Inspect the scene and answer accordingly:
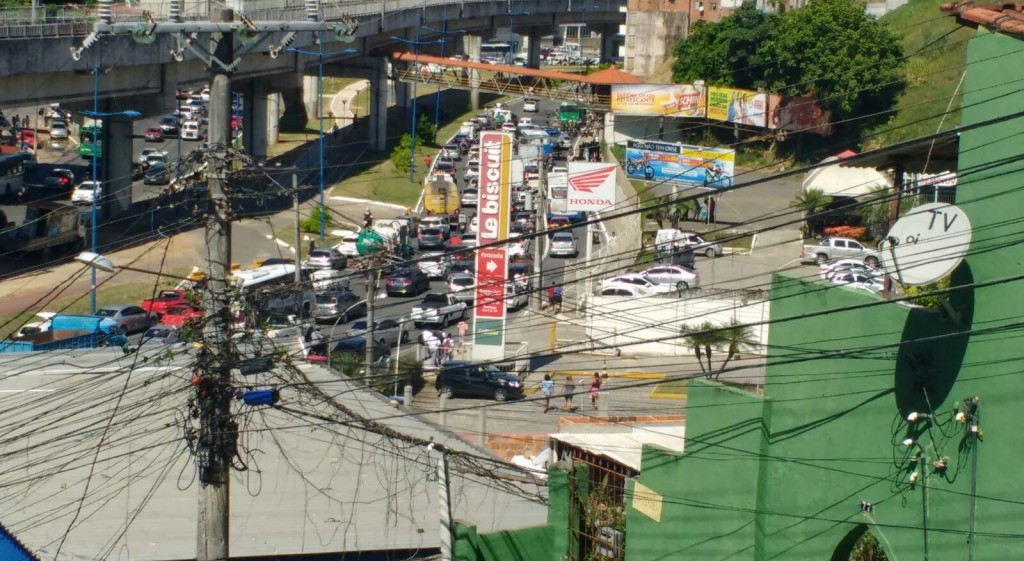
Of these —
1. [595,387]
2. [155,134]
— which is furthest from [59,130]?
[595,387]

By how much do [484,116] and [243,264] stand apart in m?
28.7

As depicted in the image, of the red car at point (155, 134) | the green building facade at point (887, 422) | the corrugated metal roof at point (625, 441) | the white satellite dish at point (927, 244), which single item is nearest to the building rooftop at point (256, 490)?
the corrugated metal roof at point (625, 441)

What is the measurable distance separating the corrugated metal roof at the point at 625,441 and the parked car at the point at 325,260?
62.8 ft

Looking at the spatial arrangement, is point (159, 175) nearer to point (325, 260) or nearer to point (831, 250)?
point (831, 250)

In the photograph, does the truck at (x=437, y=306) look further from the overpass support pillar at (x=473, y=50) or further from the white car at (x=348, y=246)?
the overpass support pillar at (x=473, y=50)

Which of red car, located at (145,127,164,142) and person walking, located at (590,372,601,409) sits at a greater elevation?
red car, located at (145,127,164,142)

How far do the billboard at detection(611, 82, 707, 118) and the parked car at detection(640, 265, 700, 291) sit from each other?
1486 cm

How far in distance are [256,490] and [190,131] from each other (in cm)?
4130

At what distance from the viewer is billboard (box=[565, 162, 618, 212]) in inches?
1296

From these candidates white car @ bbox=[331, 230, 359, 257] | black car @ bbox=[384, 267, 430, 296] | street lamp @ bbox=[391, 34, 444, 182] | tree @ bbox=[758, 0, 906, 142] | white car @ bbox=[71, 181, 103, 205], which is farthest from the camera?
street lamp @ bbox=[391, 34, 444, 182]

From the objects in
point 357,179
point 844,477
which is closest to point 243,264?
point 357,179

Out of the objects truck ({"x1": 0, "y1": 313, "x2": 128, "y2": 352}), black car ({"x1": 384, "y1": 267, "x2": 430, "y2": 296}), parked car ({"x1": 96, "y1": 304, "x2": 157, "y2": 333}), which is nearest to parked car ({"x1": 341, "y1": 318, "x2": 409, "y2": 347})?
black car ({"x1": 384, "y1": 267, "x2": 430, "y2": 296})

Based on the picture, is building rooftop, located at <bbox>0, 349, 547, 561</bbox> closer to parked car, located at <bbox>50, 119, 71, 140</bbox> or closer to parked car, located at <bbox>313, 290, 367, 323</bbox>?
parked car, located at <bbox>313, 290, 367, 323</bbox>

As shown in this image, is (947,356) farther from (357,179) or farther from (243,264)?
(357,179)
